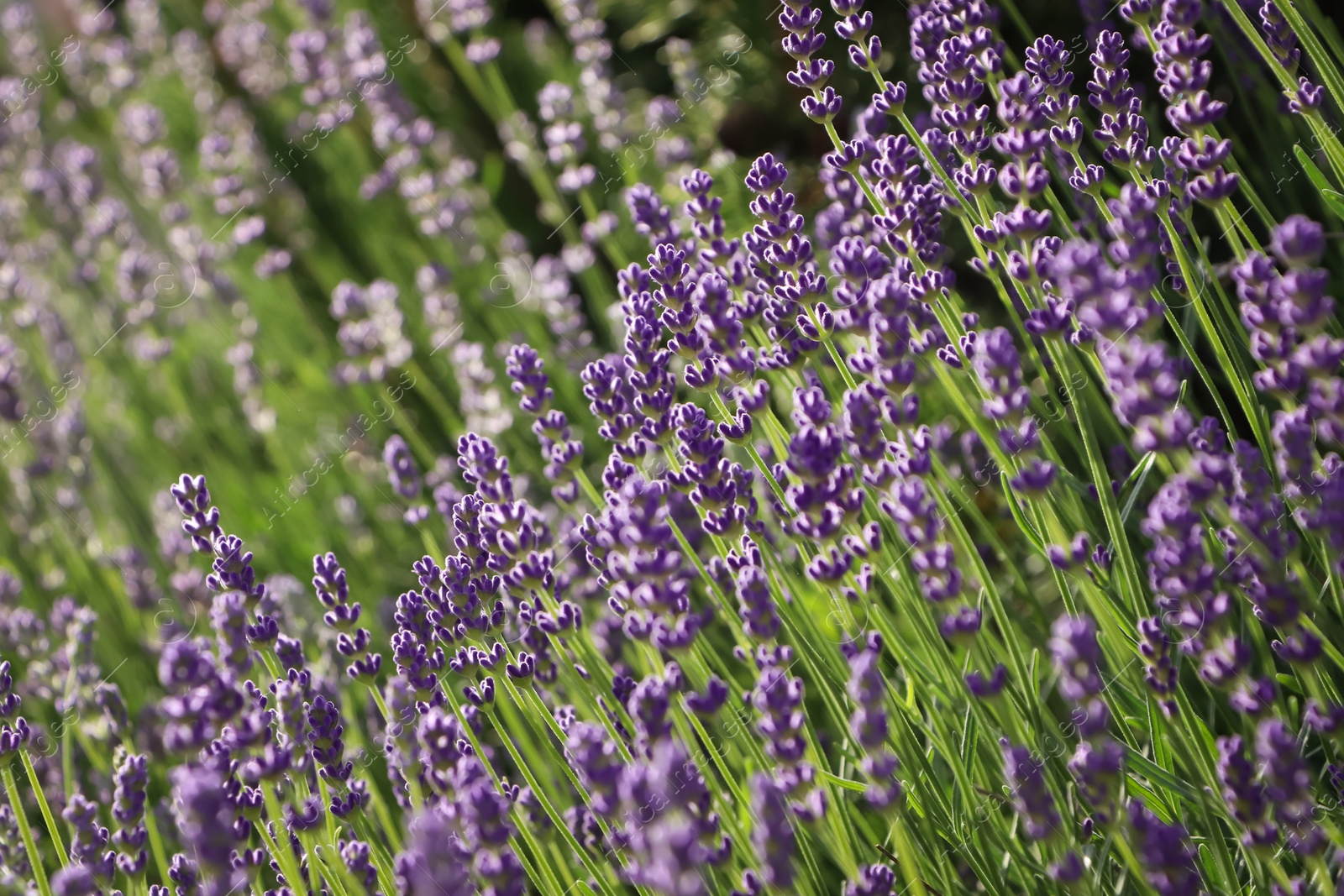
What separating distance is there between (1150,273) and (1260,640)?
23.9 inches

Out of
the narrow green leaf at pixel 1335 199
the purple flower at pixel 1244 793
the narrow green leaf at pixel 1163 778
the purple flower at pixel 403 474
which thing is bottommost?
the narrow green leaf at pixel 1163 778

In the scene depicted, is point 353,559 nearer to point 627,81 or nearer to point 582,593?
point 582,593

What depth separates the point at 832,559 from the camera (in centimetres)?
127

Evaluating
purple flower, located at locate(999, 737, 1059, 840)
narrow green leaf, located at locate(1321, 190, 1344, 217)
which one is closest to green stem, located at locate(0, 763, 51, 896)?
purple flower, located at locate(999, 737, 1059, 840)

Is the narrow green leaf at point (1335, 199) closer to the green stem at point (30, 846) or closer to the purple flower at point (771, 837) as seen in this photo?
the purple flower at point (771, 837)

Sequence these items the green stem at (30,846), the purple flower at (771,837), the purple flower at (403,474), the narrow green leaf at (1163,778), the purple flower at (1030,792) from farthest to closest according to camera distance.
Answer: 1. the purple flower at (403,474)
2. the green stem at (30,846)
3. the narrow green leaf at (1163,778)
4. the purple flower at (1030,792)
5. the purple flower at (771,837)

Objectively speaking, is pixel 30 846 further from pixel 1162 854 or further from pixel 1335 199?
pixel 1335 199

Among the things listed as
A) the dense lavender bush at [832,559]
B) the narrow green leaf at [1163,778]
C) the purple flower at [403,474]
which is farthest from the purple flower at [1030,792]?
the purple flower at [403,474]

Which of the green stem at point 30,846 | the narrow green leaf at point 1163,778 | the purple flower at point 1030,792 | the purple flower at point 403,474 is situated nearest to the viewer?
the purple flower at point 1030,792

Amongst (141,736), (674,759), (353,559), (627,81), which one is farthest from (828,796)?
(627,81)

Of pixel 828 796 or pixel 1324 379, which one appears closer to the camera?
pixel 1324 379

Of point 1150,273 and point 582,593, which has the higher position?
point 1150,273

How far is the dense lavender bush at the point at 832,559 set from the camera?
108cm

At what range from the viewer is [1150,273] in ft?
3.71
